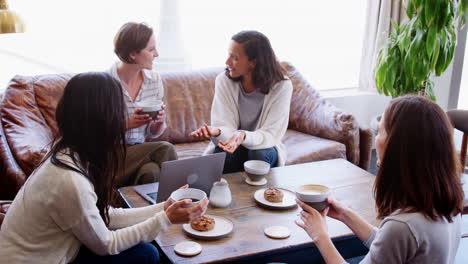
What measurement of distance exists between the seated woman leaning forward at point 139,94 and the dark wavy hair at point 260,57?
0.49 m

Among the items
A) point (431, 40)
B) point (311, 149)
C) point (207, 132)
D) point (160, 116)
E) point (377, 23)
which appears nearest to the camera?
point (160, 116)

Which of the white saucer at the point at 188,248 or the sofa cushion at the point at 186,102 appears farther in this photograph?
the sofa cushion at the point at 186,102

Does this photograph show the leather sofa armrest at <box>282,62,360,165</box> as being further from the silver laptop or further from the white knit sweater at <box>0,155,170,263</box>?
the white knit sweater at <box>0,155,170,263</box>

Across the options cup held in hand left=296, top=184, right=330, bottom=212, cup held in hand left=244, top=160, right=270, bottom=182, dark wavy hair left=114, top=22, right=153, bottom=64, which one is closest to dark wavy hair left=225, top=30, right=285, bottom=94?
dark wavy hair left=114, top=22, right=153, bottom=64

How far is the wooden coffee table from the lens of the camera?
1768 millimetres

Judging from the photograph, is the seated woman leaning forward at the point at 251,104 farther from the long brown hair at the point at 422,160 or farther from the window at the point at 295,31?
the long brown hair at the point at 422,160

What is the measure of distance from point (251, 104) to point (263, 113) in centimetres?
9

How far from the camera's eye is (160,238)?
184 centimetres

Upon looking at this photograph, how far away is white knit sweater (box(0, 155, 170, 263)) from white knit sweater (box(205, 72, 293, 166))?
1296 millimetres

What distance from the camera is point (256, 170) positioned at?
2312 millimetres

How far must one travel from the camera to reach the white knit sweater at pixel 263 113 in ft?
9.30

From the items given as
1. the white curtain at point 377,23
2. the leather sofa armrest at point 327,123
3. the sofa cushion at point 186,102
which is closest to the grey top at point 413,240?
the leather sofa armrest at point 327,123

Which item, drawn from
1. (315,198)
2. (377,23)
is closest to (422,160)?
(315,198)

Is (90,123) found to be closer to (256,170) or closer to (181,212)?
(181,212)
